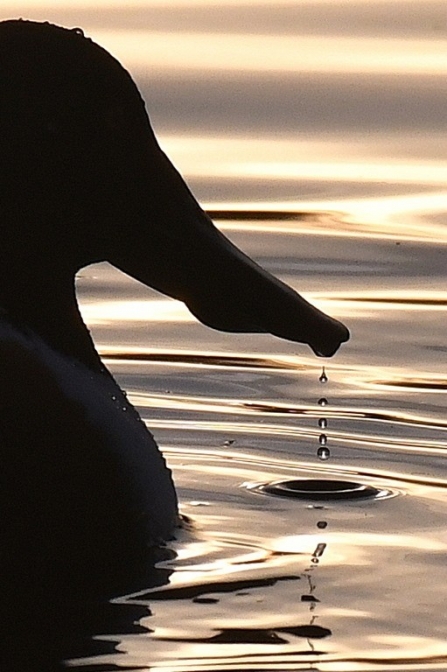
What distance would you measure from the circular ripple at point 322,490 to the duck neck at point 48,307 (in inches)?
23.3

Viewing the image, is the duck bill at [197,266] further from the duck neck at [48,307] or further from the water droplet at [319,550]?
the water droplet at [319,550]

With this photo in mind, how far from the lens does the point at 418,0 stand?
12.8 m

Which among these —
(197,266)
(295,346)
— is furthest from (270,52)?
(197,266)

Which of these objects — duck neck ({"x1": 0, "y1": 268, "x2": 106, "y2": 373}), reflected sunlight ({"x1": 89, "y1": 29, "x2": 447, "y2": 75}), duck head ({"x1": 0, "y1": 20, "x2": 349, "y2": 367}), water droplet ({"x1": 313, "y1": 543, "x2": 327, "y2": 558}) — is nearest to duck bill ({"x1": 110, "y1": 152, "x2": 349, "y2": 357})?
duck head ({"x1": 0, "y1": 20, "x2": 349, "y2": 367})

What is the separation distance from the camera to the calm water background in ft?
17.5

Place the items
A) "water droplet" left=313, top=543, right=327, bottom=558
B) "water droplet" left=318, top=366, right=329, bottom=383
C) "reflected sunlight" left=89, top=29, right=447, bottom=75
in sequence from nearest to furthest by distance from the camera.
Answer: "water droplet" left=313, top=543, right=327, bottom=558
"water droplet" left=318, top=366, right=329, bottom=383
"reflected sunlight" left=89, top=29, right=447, bottom=75

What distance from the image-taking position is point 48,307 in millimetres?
6031

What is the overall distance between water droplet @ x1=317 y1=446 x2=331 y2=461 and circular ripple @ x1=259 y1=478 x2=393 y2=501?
0.72 feet

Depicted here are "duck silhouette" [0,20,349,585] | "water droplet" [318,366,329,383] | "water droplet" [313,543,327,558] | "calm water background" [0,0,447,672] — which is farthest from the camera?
"water droplet" [318,366,329,383]

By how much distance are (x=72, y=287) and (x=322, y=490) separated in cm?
78

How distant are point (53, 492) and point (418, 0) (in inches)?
294

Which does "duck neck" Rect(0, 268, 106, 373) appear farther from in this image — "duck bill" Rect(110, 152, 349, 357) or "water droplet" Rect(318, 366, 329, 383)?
"water droplet" Rect(318, 366, 329, 383)

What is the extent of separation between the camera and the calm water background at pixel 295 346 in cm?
532

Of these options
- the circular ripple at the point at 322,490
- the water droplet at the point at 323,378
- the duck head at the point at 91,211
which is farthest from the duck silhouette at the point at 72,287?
the water droplet at the point at 323,378
